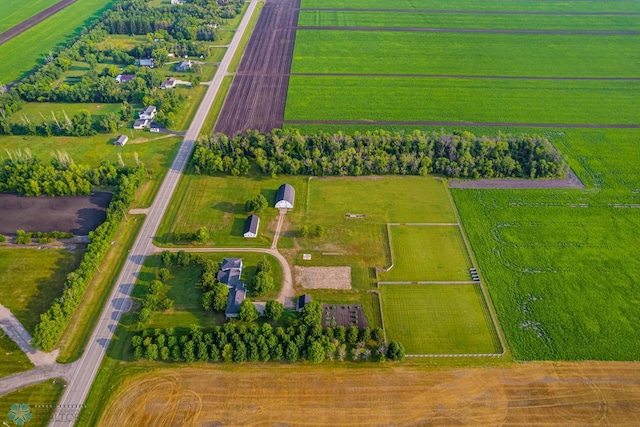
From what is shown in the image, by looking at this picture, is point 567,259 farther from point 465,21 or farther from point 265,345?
point 465,21

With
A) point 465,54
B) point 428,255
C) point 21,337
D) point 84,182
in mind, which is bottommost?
point 21,337

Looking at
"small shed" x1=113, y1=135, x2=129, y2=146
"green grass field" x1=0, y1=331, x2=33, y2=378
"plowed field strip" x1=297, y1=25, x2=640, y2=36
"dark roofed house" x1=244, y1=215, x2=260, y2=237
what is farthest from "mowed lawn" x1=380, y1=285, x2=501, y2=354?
"plowed field strip" x1=297, y1=25, x2=640, y2=36

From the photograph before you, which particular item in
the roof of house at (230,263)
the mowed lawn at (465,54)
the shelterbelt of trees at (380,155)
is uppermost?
the mowed lawn at (465,54)

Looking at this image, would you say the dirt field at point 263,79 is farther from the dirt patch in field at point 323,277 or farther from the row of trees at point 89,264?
the dirt patch in field at point 323,277

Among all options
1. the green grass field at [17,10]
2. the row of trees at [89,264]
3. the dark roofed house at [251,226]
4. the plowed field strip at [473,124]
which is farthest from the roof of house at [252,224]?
the green grass field at [17,10]

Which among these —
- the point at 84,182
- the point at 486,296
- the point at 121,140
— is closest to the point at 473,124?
the point at 486,296

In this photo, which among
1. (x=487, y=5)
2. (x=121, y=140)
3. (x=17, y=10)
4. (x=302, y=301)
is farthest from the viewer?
(x=487, y=5)
